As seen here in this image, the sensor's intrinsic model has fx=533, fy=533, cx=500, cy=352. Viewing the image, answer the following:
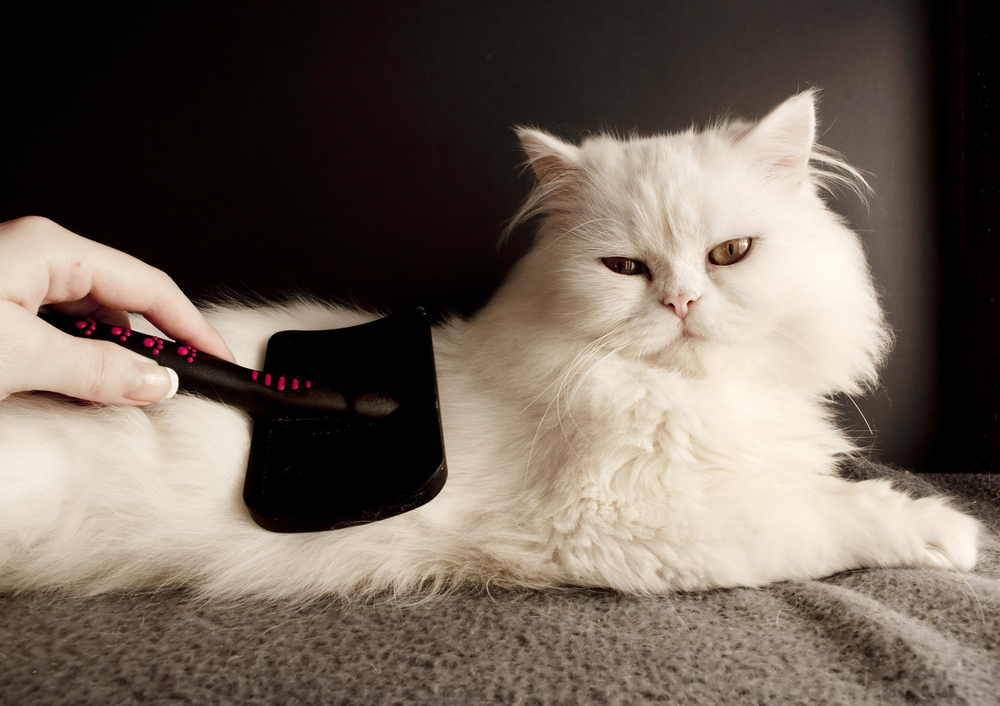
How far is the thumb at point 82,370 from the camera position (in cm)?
71

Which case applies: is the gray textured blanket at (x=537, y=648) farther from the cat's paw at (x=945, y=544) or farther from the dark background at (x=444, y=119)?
the dark background at (x=444, y=119)

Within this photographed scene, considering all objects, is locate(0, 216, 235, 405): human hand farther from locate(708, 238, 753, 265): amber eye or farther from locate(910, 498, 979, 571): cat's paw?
locate(910, 498, 979, 571): cat's paw

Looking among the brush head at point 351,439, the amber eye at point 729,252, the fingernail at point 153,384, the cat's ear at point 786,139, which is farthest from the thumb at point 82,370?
the cat's ear at point 786,139

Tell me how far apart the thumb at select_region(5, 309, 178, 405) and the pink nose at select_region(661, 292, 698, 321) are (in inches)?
30.7

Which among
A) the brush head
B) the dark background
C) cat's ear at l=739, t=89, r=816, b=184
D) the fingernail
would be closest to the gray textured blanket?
the brush head

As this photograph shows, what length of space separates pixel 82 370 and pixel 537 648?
2.35 ft

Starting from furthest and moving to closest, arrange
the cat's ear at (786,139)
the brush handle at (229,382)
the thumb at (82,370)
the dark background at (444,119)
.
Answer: the dark background at (444,119) < the cat's ear at (786,139) < the brush handle at (229,382) < the thumb at (82,370)

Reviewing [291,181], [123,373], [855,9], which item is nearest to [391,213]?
[291,181]

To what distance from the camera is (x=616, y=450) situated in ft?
2.78

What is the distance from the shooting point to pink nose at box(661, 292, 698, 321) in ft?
2.75

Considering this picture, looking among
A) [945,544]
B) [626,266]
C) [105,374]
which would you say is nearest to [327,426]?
[105,374]

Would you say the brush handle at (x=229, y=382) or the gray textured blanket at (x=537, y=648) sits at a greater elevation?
the brush handle at (x=229, y=382)

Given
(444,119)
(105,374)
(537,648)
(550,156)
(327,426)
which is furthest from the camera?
(444,119)

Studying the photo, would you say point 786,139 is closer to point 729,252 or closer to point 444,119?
point 729,252
